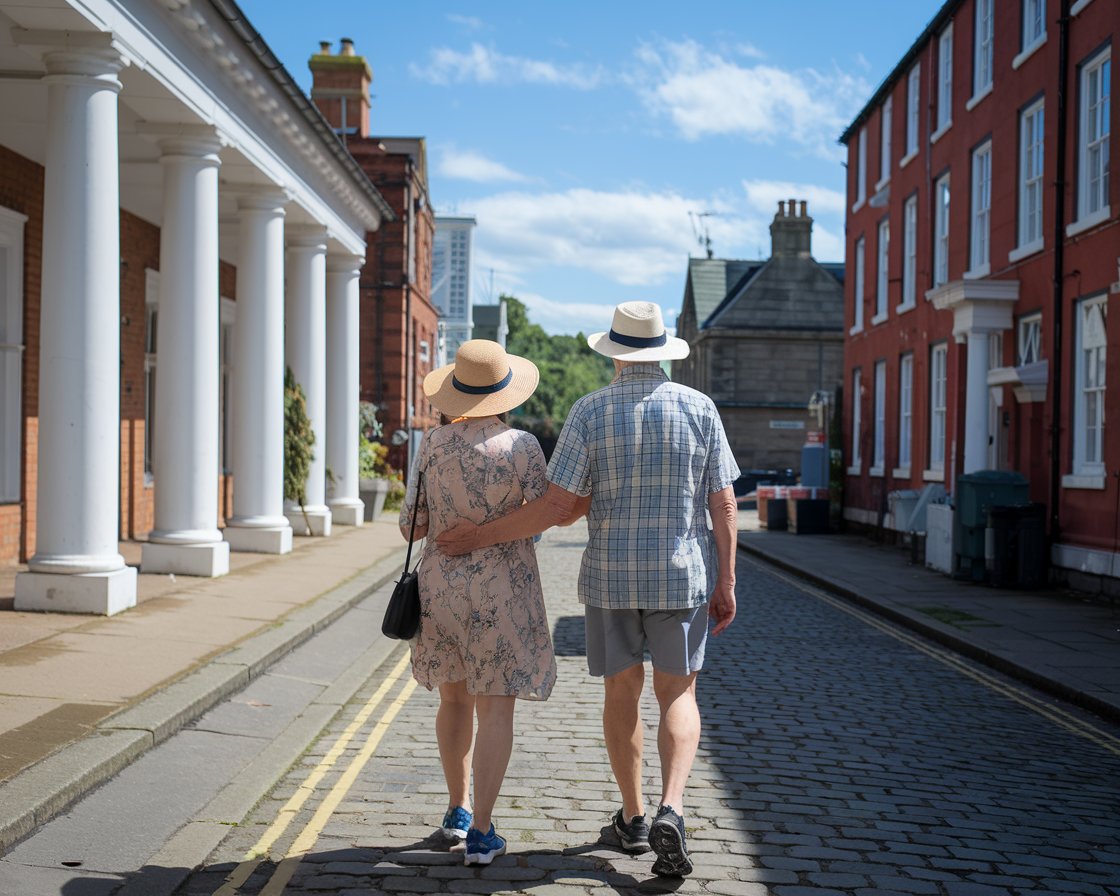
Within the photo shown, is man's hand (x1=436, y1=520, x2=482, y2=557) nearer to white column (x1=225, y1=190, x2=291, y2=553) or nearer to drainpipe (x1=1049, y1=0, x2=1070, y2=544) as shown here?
white column (x1=225, y1=190, x2=291, y2=553)

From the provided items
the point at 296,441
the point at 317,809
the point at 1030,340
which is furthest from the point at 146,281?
the point at 317,809

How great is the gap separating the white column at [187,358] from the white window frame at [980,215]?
40.0ft

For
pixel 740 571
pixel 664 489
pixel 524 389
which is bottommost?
pixel 740 571

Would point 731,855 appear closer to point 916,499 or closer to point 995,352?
point 995,352

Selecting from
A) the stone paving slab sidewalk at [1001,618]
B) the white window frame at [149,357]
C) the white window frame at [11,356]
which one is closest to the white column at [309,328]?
Answer: the white window frame at [149,357]

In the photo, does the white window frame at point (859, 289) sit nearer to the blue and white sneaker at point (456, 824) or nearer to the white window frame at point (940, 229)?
the white window frame at point (940, 229)

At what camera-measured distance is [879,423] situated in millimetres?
27750

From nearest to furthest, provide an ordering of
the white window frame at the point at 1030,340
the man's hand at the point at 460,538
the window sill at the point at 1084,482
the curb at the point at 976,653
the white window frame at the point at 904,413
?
the man's hand at the point at 460,538, the curb at the point at 976,653, the window sill at the point at 1084,482, the white window frame at the point at 1030,340, the white window frame at the point at 904,413

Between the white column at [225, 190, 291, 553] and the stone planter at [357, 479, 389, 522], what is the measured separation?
29.7 ft

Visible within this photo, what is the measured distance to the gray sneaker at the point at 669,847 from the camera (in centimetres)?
461

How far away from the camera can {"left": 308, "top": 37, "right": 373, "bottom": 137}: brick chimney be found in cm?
3438

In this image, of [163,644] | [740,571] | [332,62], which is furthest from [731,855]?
[332,62]

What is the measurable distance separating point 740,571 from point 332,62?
2117cm

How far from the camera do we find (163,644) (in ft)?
30.0
